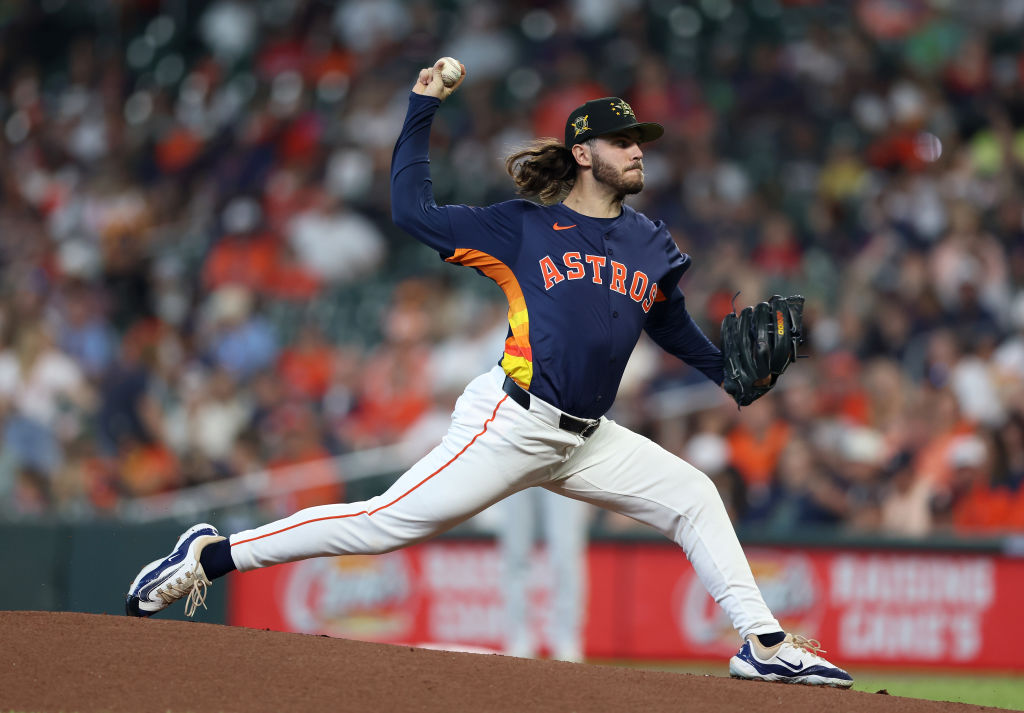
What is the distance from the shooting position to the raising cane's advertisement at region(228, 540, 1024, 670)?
348 inches

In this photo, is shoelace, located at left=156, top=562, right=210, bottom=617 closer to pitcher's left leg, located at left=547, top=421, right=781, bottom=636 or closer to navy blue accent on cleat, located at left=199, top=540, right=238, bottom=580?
navy blue accent on cleat, located at left=199, top=540, right=238, bottom=580

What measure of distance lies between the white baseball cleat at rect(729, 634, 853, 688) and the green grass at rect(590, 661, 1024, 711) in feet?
6.35

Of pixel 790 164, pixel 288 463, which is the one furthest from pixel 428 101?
pixel 790 164

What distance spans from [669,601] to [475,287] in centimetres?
352

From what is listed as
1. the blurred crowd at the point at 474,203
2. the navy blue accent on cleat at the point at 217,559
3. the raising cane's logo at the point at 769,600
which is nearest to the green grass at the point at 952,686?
the raising cane's logo at the point at 769,600

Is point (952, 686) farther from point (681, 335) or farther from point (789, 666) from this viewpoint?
point (681, 335)

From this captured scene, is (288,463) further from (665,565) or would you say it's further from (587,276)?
(587,276)

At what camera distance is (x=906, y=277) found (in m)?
10.5

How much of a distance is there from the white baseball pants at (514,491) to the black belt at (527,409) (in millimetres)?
21

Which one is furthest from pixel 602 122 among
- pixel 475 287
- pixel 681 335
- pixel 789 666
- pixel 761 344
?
pixel 475 287

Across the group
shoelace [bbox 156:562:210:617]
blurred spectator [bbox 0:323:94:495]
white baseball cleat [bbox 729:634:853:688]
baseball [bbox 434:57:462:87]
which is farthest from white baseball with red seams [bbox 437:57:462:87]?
blurred spectator [bbox 0:323:94:495]

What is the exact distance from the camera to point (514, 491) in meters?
4.80

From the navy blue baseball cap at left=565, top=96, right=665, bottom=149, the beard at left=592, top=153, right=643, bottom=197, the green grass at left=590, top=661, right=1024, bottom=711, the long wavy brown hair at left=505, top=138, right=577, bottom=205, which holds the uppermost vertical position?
the navy blue baseball cap at left=565, top=96, right=665, bottom=149

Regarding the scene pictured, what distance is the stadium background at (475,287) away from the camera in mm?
8938
